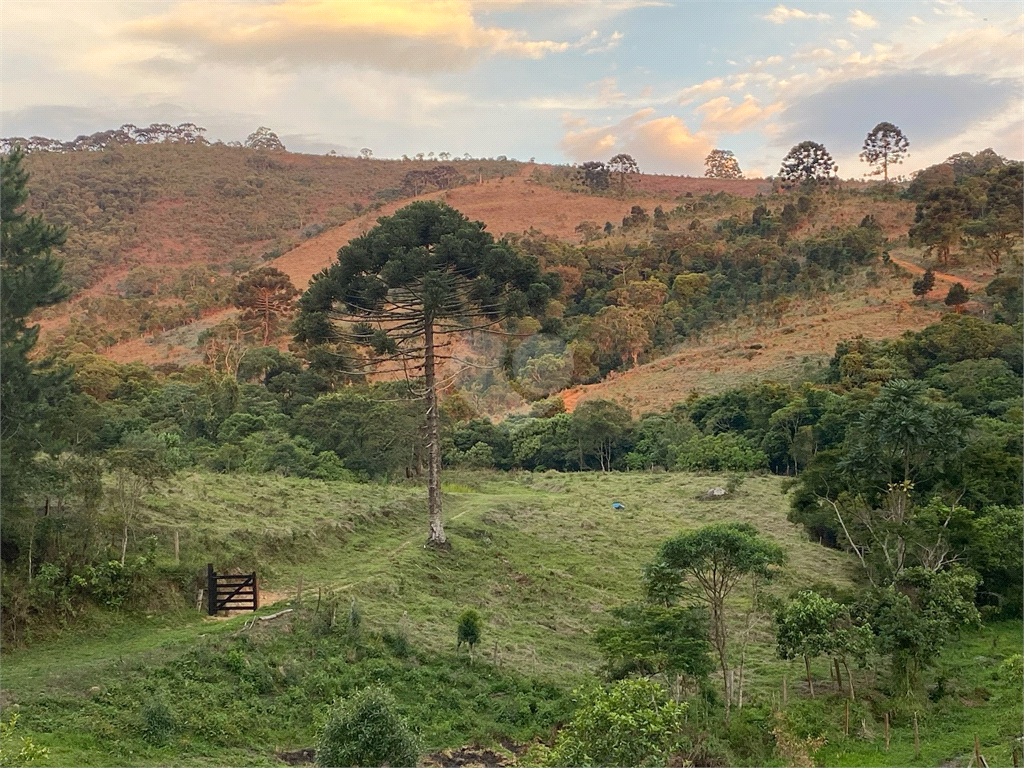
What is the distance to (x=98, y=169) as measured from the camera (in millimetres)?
115875

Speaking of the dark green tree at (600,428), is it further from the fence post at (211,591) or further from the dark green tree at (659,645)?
the fence post at (211,591)

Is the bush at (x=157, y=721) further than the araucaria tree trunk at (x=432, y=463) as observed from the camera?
No

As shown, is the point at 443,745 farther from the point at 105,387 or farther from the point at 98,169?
the point at 98,169

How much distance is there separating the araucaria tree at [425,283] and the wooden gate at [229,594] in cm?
576

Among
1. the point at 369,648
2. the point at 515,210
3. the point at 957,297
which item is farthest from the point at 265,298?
the point at 369,648

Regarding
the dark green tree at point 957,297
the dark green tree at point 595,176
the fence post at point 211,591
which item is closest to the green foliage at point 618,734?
the fence post at point 211,591

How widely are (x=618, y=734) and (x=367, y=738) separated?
2542 millimetres

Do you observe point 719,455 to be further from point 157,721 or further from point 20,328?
point 157,721

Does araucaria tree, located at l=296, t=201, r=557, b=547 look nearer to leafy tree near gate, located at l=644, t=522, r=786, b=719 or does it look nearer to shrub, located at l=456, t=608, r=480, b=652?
shrub, located at l=456, t=608, r=480, b=652

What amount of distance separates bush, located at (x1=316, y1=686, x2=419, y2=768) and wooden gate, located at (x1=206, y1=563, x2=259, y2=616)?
22.7 ft

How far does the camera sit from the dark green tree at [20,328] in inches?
587

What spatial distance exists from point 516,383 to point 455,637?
41.3 metres

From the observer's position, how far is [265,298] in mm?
60438

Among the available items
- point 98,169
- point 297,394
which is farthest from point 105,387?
point 98,169
